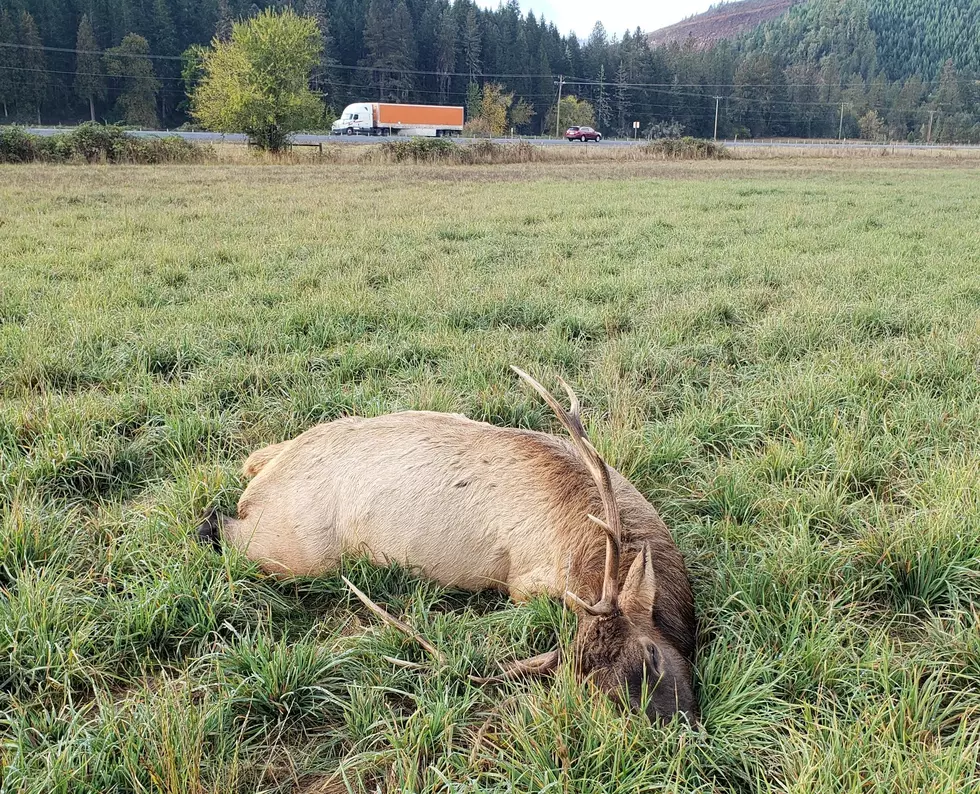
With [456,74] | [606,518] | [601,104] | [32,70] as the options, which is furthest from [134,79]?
[606,518]

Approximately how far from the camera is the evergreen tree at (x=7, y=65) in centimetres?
7406

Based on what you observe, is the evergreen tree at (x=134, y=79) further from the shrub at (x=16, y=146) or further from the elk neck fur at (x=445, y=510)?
the elk neck fur at (x=445, y=510)

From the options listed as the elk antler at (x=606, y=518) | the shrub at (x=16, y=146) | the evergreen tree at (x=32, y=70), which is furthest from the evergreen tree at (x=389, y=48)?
the elk antler at (x=606, y=518)

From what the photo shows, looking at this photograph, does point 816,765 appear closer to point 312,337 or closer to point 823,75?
point 312,337

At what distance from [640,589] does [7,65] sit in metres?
101

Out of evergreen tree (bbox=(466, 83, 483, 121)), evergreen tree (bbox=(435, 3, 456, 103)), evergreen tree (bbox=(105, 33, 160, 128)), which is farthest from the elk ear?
evergreen tree (bbox=(435, 3, 456, 103))

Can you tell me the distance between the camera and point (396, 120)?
2886 inches

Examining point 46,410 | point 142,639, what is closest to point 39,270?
point 46,410

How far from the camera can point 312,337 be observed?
19.0 feet

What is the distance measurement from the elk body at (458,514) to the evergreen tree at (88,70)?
9571 cm

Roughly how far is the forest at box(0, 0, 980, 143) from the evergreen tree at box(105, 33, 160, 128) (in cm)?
17

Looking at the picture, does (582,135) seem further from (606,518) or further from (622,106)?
(606,518)

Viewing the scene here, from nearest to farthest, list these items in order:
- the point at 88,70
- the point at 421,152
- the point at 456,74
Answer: the point at 421,152
the point at 88,70
the point at 456,74

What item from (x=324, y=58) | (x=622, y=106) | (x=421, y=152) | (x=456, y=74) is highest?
(x=456, y=74)
